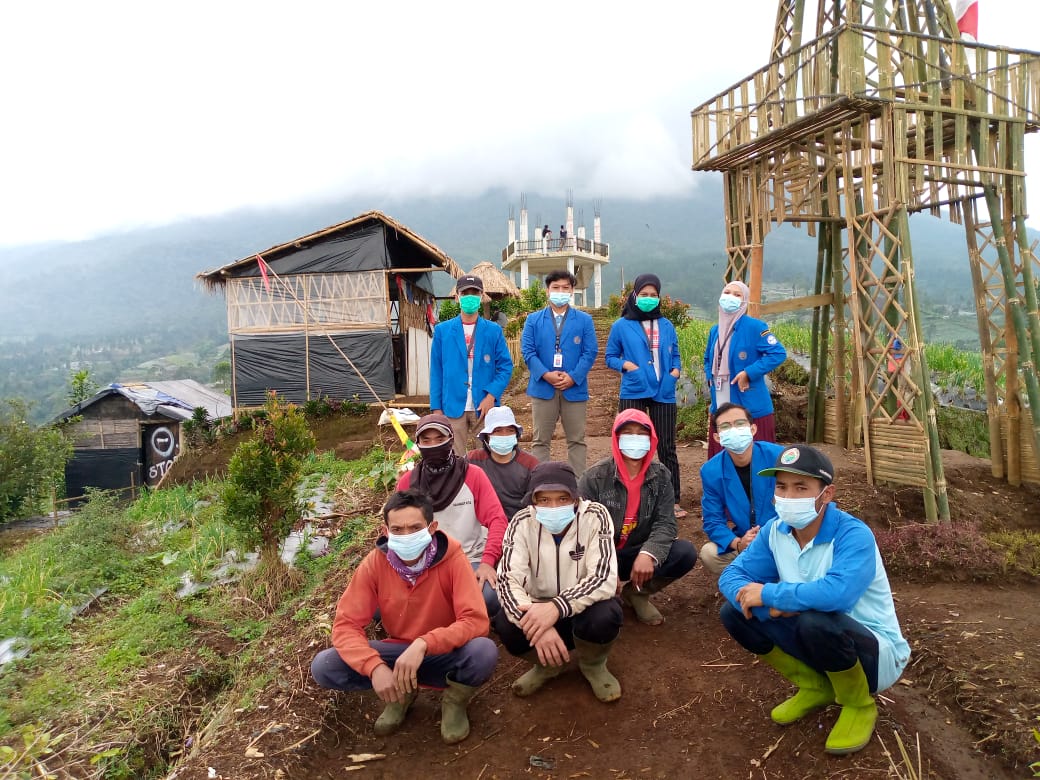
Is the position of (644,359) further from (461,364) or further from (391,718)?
(391,718)

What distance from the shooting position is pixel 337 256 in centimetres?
1791

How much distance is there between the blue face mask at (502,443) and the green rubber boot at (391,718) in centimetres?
152

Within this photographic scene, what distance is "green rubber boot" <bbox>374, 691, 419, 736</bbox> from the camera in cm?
318

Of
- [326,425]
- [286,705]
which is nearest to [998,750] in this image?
[286,705]

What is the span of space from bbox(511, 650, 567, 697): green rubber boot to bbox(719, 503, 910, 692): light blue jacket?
1041mm

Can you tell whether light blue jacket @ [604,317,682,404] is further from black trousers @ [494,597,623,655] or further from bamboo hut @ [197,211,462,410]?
bamboo hut @ [197,211,462,410]

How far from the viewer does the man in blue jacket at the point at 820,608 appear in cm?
255

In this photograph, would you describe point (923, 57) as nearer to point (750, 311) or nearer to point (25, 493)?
point (750, 311)

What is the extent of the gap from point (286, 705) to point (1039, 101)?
834 centimetres

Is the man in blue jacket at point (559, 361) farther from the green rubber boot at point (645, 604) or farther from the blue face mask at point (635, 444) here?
the blue face mask at point (635, 444)

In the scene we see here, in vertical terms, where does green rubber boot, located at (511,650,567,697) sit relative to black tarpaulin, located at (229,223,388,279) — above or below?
below

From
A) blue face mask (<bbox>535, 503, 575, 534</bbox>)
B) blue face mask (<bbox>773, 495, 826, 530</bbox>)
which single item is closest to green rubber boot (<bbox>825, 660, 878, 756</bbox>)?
blue face mask (<bbox>773, 495, 826, 530</bbox>)

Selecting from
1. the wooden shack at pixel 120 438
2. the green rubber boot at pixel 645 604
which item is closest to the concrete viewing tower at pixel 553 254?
the wooden shack at pixel 120 438

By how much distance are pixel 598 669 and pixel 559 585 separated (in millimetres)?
455
